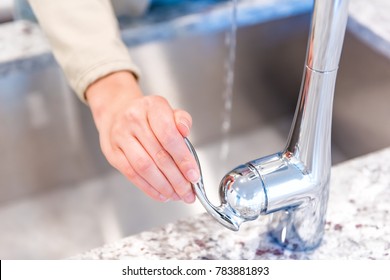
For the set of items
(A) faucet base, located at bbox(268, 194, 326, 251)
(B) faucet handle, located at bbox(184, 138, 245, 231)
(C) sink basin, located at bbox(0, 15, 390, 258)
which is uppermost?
(B) faucet handle, located at bbox(184, 138, 245, 231)

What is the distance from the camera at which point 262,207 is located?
436 mm

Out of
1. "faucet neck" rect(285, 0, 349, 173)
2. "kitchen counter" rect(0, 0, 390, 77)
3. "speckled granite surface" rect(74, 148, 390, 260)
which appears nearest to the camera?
"faucet neck" rect(285, 0, 349, 173)

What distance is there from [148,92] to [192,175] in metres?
0.44

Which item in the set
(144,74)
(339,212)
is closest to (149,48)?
(144,74)

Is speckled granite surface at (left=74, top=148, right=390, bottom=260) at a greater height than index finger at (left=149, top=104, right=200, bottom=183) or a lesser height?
lesser

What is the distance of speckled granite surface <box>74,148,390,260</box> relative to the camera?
1.59ft

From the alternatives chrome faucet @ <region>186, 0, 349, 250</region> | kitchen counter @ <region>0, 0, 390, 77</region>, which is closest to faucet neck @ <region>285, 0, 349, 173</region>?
chrome faucet @ <region>186, 0, 349, 250</region>

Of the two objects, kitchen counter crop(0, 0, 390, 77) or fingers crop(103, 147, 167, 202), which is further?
kitchen counter crop(0, 0, 390, 77)

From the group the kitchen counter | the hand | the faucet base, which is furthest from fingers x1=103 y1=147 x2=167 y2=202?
the kitchen counter

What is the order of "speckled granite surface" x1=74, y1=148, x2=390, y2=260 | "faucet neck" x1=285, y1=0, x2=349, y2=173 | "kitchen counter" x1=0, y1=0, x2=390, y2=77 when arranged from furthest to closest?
"kitchen counter" x1=0, y1=0, x2=390, y2=77 → "speckled granite surface" x1=74, y1=148, x2=390, y2=260 → "faucet neck" x1=285, y1=0, x2=349, y2=173

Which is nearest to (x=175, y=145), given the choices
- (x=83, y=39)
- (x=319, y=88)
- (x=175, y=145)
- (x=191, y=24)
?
(x=175, y=145)

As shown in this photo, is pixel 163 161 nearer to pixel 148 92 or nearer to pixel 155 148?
pixel 155 148

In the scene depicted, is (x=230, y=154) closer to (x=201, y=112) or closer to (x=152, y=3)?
(x=201, y=112)

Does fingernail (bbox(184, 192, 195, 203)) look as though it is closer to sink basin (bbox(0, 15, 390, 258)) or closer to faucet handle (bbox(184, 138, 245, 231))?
faucet handle (bbox(184, 138, 245, 231))
